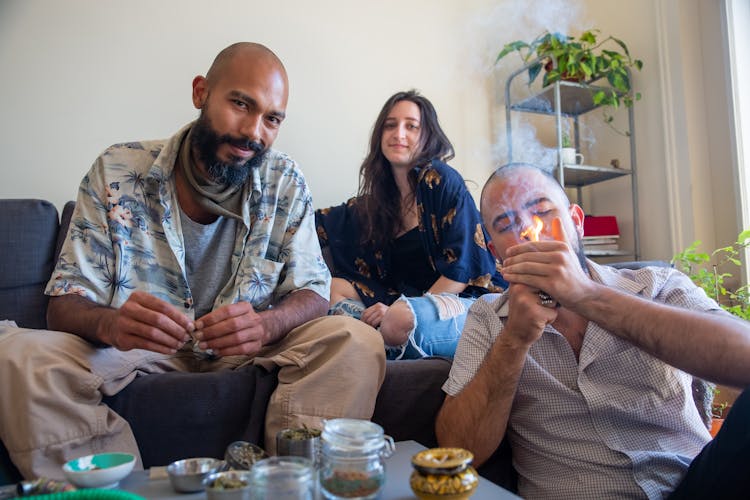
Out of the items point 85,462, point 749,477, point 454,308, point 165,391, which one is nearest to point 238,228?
point 165,391

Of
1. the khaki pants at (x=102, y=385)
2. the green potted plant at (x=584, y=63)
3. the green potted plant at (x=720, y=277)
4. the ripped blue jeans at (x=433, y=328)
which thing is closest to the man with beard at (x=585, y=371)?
the khaki pants at (x=102, y=385)

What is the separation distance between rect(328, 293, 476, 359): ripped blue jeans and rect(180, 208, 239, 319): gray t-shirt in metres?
0.57

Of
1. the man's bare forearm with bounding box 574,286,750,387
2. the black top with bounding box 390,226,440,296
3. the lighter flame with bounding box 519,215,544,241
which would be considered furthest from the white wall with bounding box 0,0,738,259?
the man's bare forearm with bounding box 574,286,750,387

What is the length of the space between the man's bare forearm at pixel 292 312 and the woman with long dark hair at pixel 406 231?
328 mm

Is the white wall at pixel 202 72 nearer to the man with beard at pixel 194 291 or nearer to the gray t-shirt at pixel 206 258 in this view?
the man with beard at pixel 194 291

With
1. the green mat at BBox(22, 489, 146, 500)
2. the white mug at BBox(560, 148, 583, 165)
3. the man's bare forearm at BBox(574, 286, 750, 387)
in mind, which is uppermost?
the white mug at BBox(560, 148, 583, 165)

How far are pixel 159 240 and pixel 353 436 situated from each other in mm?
1061

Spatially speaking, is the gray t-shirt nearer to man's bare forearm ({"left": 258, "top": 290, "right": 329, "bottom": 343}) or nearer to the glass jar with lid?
man's bare forearm ({"left": 258, "top": 290, "right": 329, "bottom": 343})

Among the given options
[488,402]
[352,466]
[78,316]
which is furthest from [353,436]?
[78,316]

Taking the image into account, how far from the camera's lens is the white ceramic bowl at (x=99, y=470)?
0.84 metres

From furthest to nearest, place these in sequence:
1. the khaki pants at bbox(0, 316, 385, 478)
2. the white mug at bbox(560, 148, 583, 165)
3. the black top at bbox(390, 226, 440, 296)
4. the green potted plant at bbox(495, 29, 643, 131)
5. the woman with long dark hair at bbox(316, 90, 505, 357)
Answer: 1. the white mug at bbox(560, 148, 583, 165)
2. the green potted plant at bbox(495, 29, 643, 131)
3. the black top at bbox(390, 226, 440, 296)
4. the woman with long dark hair at bbox(316, 90, 505, 357)
5. the khaki pants at bbox(0, 316, 385, 478)

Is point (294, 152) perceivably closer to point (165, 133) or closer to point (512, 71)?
point (165, 133)

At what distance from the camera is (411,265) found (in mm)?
2430

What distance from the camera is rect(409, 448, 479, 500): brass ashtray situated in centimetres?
72
